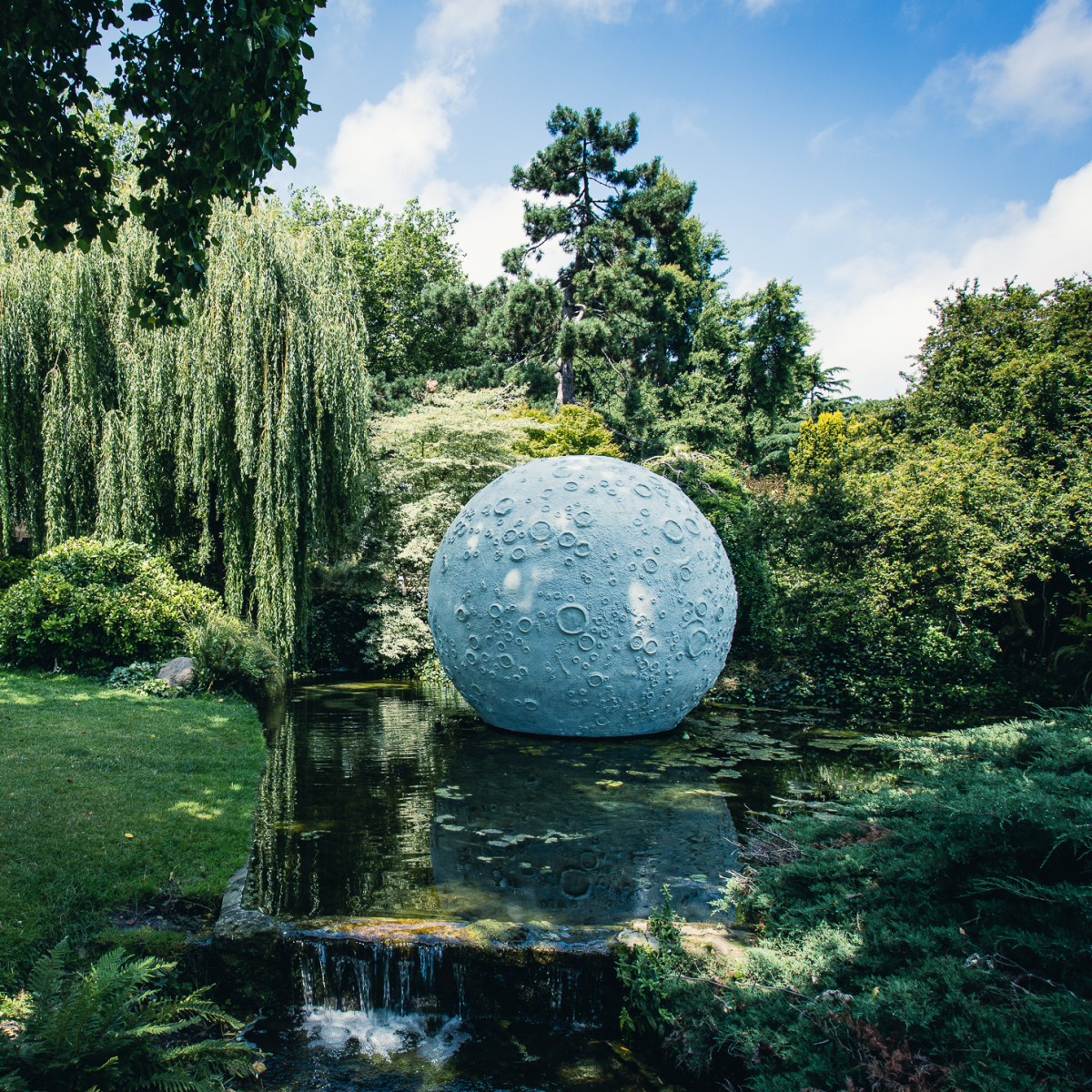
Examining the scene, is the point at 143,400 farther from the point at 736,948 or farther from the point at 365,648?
the point at 736,948

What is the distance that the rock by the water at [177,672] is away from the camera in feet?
34.8

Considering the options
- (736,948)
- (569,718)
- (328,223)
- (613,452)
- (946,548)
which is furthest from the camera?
(613,452)

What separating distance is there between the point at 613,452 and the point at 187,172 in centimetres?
1553

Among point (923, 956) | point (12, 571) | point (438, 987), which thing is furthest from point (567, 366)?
point (923, 956)

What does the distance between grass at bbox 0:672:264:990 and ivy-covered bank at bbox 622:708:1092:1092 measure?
9.42ft

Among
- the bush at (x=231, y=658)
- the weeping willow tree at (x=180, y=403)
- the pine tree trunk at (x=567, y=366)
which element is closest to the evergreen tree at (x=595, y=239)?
the pine tree trunk at (x=567, y=366)

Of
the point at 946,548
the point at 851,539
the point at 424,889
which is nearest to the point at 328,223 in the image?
the point at 851,539

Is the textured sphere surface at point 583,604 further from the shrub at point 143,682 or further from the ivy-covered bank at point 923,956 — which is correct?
the ivy-covered bank at point 923,956

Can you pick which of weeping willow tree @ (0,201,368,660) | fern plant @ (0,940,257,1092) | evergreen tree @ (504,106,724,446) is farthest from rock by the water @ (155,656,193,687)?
evergreen tree @ (504,106,724,446)

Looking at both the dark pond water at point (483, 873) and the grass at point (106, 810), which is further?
the grass at point (106, 810)

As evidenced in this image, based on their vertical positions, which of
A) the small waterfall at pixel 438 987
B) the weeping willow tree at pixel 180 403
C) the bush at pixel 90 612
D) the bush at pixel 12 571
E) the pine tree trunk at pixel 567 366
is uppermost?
the pine tree trunk at pixel 567 366

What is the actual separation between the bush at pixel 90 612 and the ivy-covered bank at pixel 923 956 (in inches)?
385

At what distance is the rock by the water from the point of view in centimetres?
1062

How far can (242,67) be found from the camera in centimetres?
469
